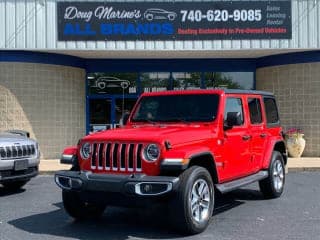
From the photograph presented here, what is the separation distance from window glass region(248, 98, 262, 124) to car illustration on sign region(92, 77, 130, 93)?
10.5 m

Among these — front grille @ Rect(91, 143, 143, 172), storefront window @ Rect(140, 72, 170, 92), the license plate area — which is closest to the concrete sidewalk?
the license plate area

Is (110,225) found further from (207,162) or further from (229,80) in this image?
(229,80)

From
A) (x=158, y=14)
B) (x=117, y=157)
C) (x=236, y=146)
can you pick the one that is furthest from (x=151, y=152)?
(x=158, y=14)

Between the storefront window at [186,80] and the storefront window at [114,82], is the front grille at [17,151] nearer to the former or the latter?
the storefront window at [114,82]

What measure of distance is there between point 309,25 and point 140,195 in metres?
12.3

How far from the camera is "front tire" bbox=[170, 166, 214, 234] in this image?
20.5ft

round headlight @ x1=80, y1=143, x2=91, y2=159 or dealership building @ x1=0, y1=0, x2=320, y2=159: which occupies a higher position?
dealership building @ x1=0, y1=0, x2=320, y2=159

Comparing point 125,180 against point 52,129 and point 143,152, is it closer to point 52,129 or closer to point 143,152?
point 143,152

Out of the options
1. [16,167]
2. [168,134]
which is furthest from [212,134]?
[16,167]

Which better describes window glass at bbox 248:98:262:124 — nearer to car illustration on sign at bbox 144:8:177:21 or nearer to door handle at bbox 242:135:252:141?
door handle at bbox 242:135:252:141

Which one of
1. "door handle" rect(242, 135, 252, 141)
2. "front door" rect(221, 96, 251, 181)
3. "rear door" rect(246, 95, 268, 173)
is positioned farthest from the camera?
"rear door" rect(246, 95, 268, 173)

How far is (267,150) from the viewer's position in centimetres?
918

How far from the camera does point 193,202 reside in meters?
6.54

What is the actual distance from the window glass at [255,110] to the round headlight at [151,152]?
2.79 meters
